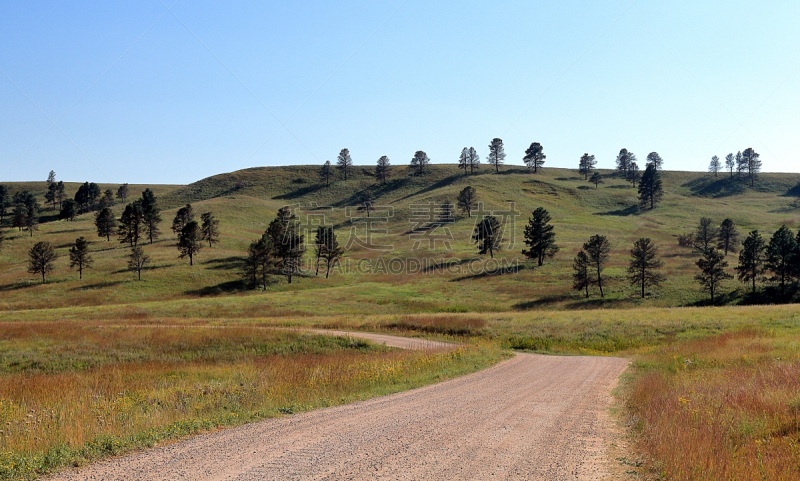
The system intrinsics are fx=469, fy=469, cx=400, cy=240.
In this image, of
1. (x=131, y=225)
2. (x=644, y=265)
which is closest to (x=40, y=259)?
(x=131, y=225)

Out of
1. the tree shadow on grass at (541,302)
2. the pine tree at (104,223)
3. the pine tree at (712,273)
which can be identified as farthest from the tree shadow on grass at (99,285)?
the pine tree at (712,273)

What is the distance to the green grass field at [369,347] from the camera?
8.90m

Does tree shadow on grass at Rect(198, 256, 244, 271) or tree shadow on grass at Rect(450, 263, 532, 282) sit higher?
tree shadow on grass at Rect(198, 256, 244, 271)

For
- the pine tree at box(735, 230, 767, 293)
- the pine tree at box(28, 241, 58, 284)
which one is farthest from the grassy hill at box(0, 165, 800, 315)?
the pine tree at box(735, 230, 767, 293)

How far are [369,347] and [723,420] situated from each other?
2123 centimetres

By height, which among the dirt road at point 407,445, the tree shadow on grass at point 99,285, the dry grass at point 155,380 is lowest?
the tree shadow on grass at point 99,285

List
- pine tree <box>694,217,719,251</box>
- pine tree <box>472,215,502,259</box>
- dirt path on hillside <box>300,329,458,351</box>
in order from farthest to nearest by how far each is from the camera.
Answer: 1. pine tree <box>694,217,719,251</box>
2. pine tree <box>472,215,502,259</box>
3. dirt path on hillside <box>300,329,458,351</box>

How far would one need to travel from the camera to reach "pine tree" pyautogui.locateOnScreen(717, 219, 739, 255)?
9856 centimetres

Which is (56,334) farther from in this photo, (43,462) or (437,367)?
(43,462)

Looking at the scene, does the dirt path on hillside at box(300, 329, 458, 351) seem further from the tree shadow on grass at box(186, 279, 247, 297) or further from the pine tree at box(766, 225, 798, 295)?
the pine tree at box(766, 225, 798, 295)

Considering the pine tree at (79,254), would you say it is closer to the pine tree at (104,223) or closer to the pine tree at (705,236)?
the pine tree at (104,223)

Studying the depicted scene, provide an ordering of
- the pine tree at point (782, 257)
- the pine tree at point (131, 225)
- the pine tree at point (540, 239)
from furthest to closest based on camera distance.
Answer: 1. the pine tree at point (131, 225)
2. the pine tree at point (540, 239)
3. the pine tree at point (782, 257)

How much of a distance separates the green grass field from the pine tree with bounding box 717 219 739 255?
9.85 metres

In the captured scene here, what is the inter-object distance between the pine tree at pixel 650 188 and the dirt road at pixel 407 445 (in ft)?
544
